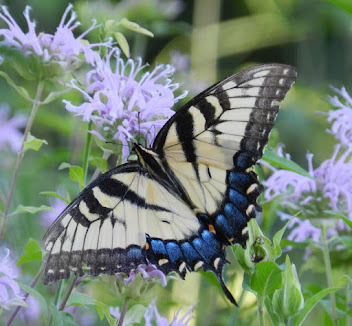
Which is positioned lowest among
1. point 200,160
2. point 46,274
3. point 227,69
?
point 46,274

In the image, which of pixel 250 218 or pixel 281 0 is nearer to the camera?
pixel 250 218

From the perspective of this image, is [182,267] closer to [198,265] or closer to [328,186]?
[198,265]

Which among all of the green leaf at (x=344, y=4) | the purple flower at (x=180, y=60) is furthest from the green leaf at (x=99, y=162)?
the purple flower at (x=180, y=60)

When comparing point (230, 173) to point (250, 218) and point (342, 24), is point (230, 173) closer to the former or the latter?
point (250, 218)

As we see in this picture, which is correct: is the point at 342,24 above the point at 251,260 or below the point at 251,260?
above

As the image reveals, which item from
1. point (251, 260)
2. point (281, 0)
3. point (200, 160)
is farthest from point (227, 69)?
point (251, 260)

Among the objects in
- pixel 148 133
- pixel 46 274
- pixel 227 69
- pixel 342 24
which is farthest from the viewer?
pixel 227 69

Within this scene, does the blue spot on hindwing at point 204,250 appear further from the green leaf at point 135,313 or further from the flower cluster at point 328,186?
the flower cluster at point 328,186
